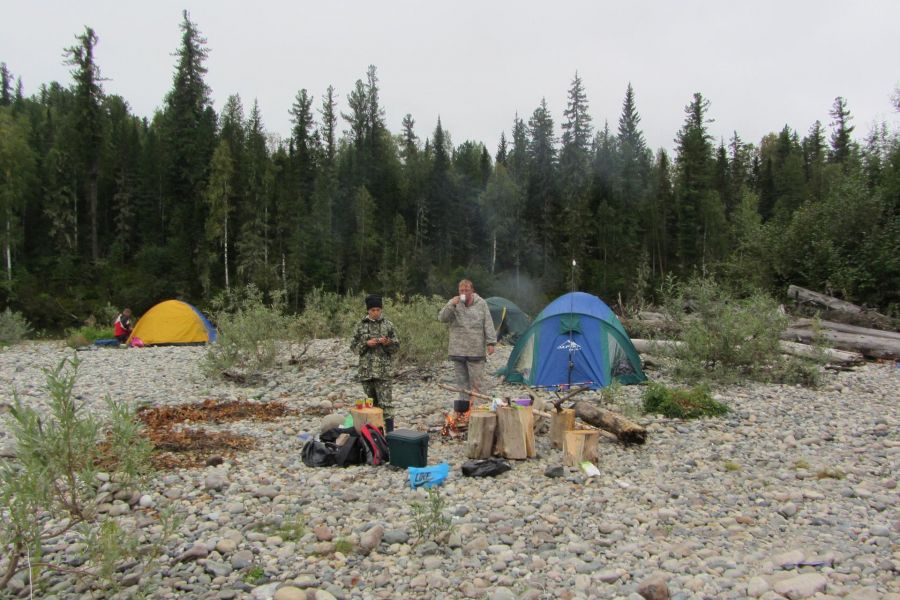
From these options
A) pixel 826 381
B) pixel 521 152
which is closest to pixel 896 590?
pixel 826 381

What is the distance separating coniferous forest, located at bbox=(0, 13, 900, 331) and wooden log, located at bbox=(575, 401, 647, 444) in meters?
27.7

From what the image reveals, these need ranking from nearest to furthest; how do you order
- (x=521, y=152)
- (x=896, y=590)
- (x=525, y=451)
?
(x=896, y=590), (x=525, y=451), (x=521, y=152)

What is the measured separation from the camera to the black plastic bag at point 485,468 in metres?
6.09

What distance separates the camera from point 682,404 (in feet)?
28.9

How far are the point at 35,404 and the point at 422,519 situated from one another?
808 cm

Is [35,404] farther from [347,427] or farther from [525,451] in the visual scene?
[525,451]

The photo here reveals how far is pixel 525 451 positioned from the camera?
667cm

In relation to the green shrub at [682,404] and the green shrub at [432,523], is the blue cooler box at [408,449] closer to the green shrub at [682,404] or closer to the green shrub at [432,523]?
the green shrub at [432,523]

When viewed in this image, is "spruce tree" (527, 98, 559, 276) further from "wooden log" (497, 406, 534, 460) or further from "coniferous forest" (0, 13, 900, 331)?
"wooden log" (497, 406, 534, 460)

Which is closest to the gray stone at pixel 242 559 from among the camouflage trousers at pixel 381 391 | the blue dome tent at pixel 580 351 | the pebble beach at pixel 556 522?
the pebble beach at pixel 556 522

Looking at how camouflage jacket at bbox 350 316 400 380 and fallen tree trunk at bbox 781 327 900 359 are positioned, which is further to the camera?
fallen tree trunk at bbox 781 327 900 359

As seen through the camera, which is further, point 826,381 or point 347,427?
point 826,381

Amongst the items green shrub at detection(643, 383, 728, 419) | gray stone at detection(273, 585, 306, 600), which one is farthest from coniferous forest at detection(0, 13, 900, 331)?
gray stone at detection(273, 585, 306, 600)

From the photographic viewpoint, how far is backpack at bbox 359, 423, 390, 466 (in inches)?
257
